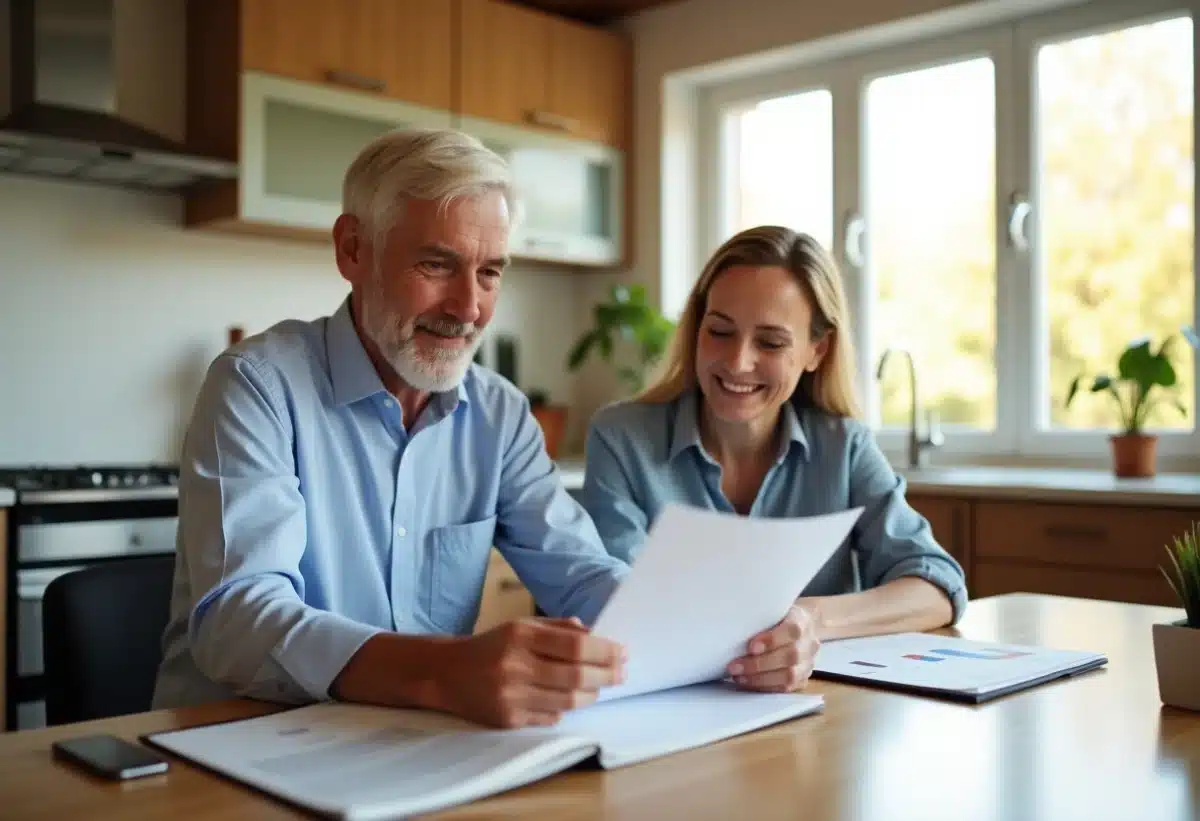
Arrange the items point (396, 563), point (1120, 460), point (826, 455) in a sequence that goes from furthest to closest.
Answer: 1. point (1120, 460)
2. point (826, 455)
3. point (396, 563)

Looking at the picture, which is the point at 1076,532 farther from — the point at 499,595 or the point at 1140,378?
the point at 499,595

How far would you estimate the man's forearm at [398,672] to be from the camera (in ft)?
3.42

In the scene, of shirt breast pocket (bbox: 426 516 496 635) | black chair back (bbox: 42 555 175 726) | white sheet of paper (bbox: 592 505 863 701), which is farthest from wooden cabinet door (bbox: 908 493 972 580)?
black chair back (bbox: 42 555 175 726)

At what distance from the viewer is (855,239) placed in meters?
3.86

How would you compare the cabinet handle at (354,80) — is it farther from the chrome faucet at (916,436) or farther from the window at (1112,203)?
the window at (1112,203)

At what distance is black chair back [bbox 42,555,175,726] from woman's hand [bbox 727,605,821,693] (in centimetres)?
73

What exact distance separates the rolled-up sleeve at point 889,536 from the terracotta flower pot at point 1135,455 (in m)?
1.34

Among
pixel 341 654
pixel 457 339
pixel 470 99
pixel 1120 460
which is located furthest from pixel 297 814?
pixel 470 99

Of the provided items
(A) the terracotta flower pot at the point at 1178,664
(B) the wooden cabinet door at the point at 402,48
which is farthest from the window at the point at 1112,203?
(A) the terracotta flower pot at the point at 1178,664

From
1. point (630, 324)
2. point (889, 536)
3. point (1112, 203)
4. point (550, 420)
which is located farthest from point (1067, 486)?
point (550, 420)

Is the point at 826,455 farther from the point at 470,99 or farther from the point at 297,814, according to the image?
the point at 470,99

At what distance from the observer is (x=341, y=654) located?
1.10m

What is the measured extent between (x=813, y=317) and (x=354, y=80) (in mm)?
1939

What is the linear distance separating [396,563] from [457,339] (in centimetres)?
29
